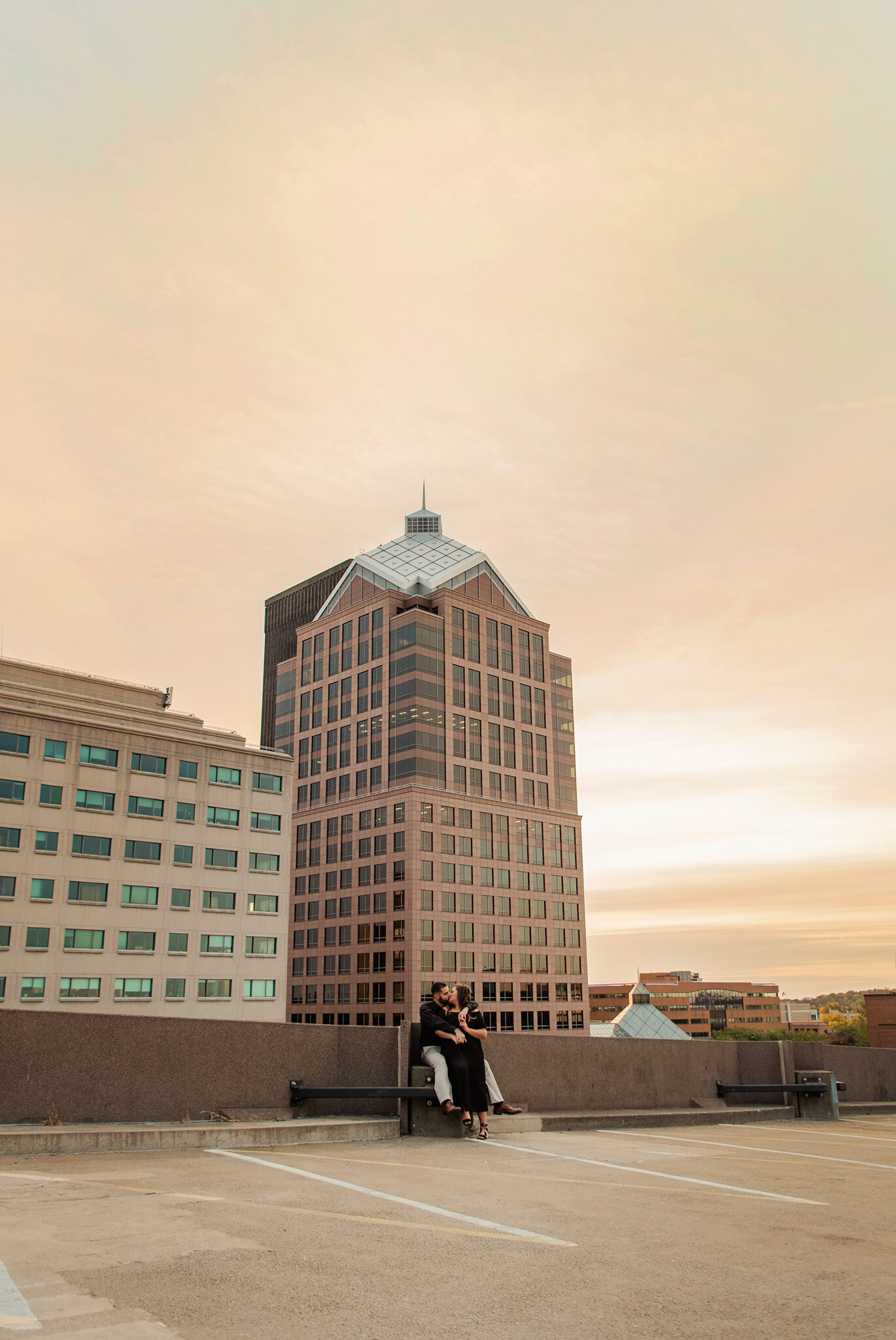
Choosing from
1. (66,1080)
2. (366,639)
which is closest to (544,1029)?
(366,639)

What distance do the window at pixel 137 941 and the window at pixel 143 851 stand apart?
553cm

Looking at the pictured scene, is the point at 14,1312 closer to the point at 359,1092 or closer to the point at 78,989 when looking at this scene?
the point at 359,1092

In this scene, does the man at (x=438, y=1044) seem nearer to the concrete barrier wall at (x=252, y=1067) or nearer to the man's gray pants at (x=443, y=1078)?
the man's gray pants at (x=443, y=1078)

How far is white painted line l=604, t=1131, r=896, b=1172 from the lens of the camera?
12016mm

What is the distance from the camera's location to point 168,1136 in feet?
36.9

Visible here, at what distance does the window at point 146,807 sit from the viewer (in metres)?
78.2

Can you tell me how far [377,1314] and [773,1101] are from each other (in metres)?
17.3

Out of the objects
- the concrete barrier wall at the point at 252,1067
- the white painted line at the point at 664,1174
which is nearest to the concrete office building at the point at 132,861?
the concrete barrier wall at the point at 252,1067

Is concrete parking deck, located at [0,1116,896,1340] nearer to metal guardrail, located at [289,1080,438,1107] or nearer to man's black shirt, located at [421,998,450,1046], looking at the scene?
metal guardrail, located at [289,1080,438,1107]

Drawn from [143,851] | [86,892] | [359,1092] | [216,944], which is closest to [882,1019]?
[216,944]

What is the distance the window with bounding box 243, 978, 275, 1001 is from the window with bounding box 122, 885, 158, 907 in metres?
10.8

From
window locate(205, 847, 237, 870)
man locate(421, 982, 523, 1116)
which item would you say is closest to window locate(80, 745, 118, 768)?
window locate(205, 847, 237, 870)

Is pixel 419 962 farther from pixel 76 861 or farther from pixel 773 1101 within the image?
pixel 773 1101

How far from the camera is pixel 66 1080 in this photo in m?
12.4
